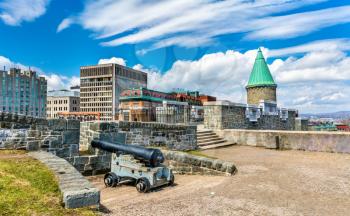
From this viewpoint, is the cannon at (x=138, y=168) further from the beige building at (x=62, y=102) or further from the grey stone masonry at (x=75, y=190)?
the beige building at (x=62, y=102)

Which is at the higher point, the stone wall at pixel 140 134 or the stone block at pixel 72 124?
the stone block at pixel 72 124

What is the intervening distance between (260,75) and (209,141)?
18254 mm

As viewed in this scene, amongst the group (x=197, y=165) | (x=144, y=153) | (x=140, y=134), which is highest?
(x=140, y=134)

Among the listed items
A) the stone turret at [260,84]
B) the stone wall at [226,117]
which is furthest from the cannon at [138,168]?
the stone turret at [260,84]

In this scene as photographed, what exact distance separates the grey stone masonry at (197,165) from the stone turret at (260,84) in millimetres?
22467

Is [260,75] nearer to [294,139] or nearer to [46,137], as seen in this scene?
[294,139]

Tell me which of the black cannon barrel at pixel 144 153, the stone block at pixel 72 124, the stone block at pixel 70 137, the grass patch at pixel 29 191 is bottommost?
the grass patch at pixel 29 191

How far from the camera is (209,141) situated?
48.0 feet

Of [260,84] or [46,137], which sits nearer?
[46,137]

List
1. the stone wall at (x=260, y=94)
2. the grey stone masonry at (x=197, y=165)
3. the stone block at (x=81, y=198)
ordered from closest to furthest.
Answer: the stone block at (x=81, y=198), the grey stone masonry at (x=197, y=165), the stone wall at (x=260, y=94)

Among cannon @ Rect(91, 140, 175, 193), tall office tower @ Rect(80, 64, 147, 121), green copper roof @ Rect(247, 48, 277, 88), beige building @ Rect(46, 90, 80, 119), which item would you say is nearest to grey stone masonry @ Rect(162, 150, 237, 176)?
cannon @ Rect(91, 140, 175, 193)

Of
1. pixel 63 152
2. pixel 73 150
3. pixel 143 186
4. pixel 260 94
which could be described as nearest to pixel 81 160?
pixel 73 150

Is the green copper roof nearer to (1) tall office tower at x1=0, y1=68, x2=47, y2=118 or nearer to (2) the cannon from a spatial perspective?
(2) the cannon

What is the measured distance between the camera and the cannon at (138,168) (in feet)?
21.1
